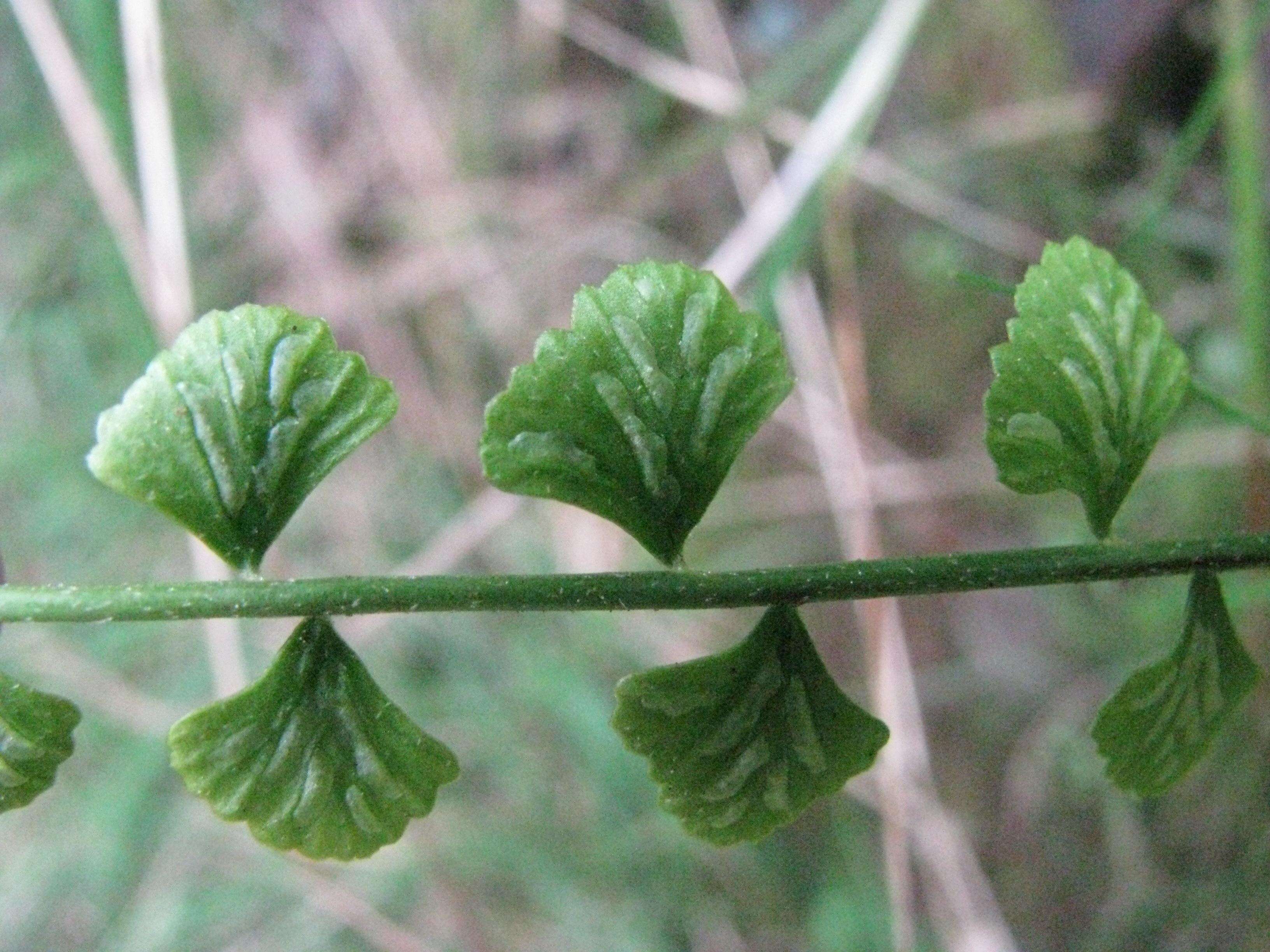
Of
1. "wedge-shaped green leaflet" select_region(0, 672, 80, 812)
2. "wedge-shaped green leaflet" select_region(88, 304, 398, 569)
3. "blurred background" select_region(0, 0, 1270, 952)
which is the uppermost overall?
"blurred background" select_region(0, 0, 1270, 952)

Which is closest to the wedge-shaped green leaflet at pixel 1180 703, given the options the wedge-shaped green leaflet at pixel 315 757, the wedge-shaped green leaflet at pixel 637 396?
the wedge-shaped green leaflet at pixel 637 396

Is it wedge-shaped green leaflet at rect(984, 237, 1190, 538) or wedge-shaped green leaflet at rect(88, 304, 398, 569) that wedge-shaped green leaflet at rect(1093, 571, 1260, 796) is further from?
wedge-shaped green leaflet at rect(88, 304, 398, 569)

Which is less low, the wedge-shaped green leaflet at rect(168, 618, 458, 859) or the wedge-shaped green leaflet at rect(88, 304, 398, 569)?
the wedge-shaped green leaflet at rect(88, 304, 398, 569)

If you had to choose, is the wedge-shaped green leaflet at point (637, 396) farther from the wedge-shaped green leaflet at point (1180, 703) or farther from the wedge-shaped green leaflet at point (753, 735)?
the wedge-shaped green leaflet at point (1180, 703)

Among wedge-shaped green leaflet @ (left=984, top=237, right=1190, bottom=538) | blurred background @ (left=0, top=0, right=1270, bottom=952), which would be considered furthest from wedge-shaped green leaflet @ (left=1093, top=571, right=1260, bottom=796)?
blurred background @ (left=0, top=0, right=1270, bottom=952)

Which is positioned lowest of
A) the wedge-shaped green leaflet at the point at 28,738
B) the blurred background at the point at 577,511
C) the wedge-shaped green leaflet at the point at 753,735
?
the wedge-shaped green leaflet at the point at 28,738
